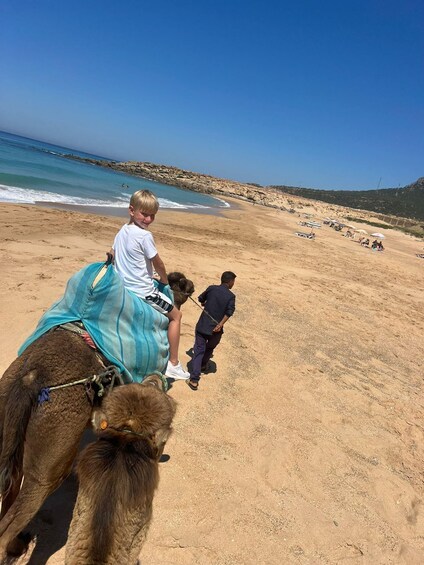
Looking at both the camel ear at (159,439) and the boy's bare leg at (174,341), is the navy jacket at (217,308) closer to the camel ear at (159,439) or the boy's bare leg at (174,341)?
the boy's bare leg at (174,341)

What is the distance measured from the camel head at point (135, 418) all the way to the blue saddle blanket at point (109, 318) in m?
0.75

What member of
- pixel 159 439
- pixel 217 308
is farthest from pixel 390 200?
pixel 159 439

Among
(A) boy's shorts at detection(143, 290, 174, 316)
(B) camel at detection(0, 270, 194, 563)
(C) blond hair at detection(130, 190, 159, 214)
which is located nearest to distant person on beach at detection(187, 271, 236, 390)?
(A) boy's shorts at detection(143, 290, 174, 316)

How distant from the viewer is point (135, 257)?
3.39 metres

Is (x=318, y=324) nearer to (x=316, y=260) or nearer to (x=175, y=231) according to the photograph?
(x=316, y=260)

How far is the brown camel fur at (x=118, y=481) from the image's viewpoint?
4.95 feet

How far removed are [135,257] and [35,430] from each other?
1.78 meters

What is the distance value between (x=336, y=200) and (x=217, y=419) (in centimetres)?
13956

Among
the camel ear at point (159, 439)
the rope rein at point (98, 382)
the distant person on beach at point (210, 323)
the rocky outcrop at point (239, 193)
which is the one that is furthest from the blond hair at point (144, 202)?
the rocky outcrop at point (239, 193)

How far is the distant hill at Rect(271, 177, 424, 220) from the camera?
109562 mm

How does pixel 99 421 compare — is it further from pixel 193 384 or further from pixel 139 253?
pixel 193 384

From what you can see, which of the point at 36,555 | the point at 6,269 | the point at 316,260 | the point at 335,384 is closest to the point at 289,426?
the point at 335,384

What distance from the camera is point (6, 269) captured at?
7305mm

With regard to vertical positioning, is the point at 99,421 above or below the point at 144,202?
below
